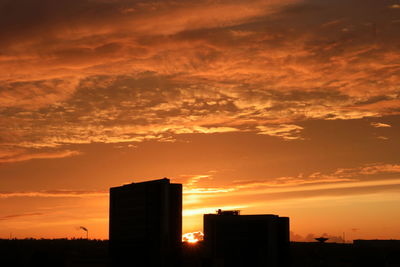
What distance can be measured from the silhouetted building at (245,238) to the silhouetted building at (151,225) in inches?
3220

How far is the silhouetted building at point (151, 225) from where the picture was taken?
305ft

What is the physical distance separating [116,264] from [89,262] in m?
39.6

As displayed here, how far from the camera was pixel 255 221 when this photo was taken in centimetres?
18262

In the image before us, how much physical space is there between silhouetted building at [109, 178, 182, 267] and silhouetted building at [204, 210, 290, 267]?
81.8 m

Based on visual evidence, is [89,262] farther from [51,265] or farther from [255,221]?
[255,221]

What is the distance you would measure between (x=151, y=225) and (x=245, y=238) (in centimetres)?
9343

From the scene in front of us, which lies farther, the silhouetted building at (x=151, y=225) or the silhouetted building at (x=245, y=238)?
the silhouetted building at (x=245, y=238)

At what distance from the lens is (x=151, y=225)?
94.9m

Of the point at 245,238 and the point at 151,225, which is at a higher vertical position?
the point at 245,238

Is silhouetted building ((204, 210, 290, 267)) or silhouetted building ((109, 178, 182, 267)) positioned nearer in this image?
silhouetted building ((109, 178, 182, 267))

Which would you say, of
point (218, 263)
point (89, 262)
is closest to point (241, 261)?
point (218, 263)

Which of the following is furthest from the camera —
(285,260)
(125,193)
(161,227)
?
(285,260)

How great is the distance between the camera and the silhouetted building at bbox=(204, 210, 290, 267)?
181250 millimetres

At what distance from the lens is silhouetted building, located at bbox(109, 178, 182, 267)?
93062 millimetres
